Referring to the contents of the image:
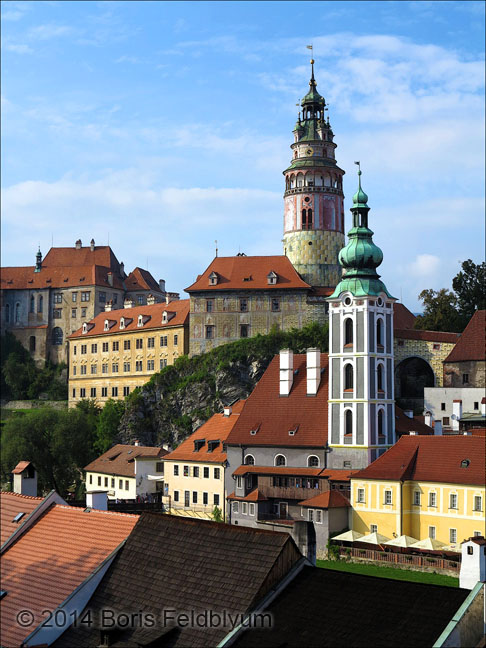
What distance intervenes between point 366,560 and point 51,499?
2400 centimetres

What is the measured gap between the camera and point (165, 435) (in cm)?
7681

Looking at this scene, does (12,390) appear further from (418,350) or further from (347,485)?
(347,485)

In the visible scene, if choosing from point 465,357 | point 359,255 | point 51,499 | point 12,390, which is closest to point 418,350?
point 465,357

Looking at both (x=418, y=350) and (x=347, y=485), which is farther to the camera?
(x=418, y=350)

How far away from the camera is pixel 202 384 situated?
75438 millimetres

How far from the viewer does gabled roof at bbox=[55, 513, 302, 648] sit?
17.9 m

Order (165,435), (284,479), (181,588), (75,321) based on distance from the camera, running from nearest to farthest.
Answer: (181,588) < (284,479) < (165,435) < (75,321)

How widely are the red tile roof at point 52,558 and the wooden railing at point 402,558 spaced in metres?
21.9

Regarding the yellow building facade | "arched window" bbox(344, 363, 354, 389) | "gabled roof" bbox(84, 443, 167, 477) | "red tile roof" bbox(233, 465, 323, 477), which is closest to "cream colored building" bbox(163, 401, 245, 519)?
"red tile roof" bbox(233, 465, 323, 477)

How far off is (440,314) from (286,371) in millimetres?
23371

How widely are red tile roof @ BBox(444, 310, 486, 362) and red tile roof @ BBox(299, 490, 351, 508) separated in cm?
1792

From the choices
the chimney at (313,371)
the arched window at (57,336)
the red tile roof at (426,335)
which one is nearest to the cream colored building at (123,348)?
the arched window at (57,336)

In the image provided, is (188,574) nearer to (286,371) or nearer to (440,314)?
(286,371)

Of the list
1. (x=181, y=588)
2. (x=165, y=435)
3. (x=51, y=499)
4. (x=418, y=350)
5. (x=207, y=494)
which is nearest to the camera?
(x=181, y=588)
